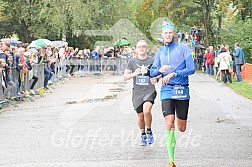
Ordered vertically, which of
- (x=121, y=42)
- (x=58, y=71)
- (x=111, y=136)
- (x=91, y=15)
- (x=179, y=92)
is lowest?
(x=58, y=71)

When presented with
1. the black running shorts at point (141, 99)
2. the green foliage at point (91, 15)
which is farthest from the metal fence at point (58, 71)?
the black running shorts at point (141, 99)

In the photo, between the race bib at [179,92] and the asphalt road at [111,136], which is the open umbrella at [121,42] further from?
the race bib at [179,92]

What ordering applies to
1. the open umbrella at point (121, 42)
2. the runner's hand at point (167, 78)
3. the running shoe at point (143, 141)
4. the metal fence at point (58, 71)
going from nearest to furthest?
the runner's hand at point (167, 78) < the running shoe at point (143, 141) < the metal fence at point (58, 71) < the open umbrella at point (121, 42)

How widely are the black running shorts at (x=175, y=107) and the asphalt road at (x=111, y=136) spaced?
0.65m

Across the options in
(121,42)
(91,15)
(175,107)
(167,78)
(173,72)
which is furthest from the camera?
(91,15)

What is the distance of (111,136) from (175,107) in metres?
2.82

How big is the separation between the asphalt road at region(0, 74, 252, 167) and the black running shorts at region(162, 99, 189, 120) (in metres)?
0.65

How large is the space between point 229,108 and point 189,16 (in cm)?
3122

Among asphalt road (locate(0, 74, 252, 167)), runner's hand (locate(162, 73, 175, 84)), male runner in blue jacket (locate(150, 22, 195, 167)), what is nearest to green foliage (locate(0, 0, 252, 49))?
asphalt road (locate(0, 74, 252, 167))

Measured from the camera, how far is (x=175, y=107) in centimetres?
876

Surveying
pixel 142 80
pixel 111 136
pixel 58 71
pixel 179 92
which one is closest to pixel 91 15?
pixel 58 71

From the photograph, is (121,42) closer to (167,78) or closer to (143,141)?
(143,141)

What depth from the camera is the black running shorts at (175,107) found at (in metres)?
8.63

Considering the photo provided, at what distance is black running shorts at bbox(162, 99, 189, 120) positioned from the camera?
8.63 meters
